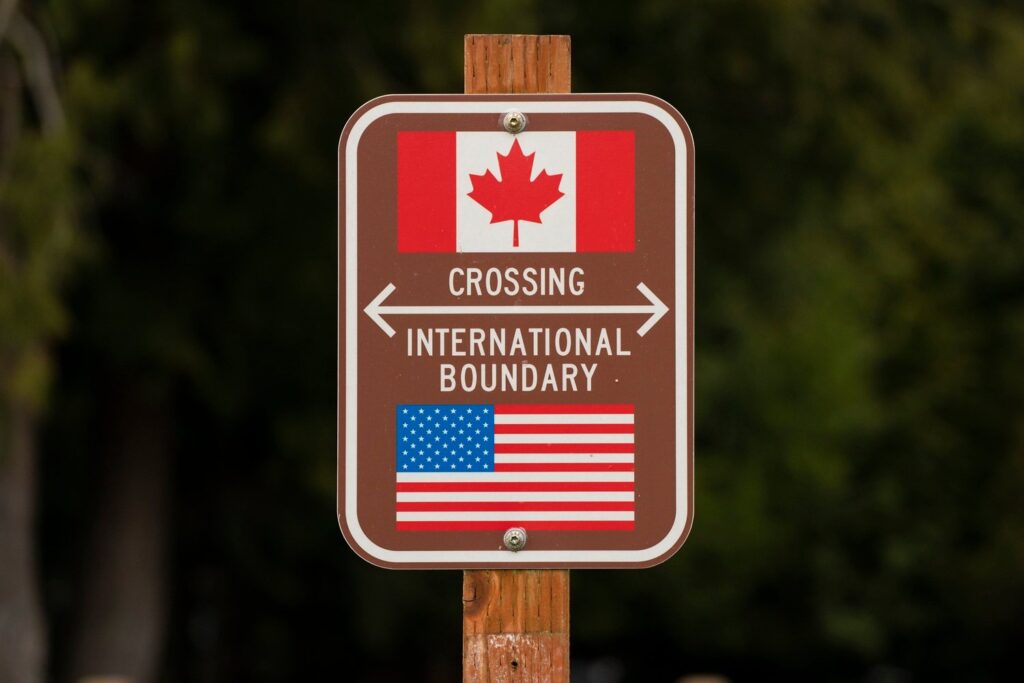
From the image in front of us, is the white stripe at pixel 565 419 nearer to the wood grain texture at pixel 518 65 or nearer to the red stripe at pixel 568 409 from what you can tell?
the red stripe at pixel 568 409

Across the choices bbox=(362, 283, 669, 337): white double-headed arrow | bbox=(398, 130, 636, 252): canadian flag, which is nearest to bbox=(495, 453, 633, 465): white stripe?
Result: bbox=(362, 283, 669, 337): white double-headed arrow

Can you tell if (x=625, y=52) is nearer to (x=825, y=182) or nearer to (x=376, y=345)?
(x=825, y=182)

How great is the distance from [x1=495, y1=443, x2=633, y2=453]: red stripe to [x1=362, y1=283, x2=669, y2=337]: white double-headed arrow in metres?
0.20

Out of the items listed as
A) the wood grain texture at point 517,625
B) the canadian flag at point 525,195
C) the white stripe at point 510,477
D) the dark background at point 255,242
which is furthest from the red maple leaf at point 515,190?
the dark background at point 255,242

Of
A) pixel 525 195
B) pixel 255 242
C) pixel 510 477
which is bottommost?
pixel 510 477

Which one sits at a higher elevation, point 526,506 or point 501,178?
point 501,178

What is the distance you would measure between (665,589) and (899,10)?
1380cm

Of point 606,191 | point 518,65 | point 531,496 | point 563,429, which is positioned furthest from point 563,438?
point 518,65

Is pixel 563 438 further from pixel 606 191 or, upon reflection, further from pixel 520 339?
pixel 606 191

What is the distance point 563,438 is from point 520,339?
18 cm

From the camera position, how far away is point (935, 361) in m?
28.1

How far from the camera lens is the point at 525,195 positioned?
9.51 ft

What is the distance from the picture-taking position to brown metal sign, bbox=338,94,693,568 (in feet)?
9.42

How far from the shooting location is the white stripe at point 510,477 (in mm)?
2877
